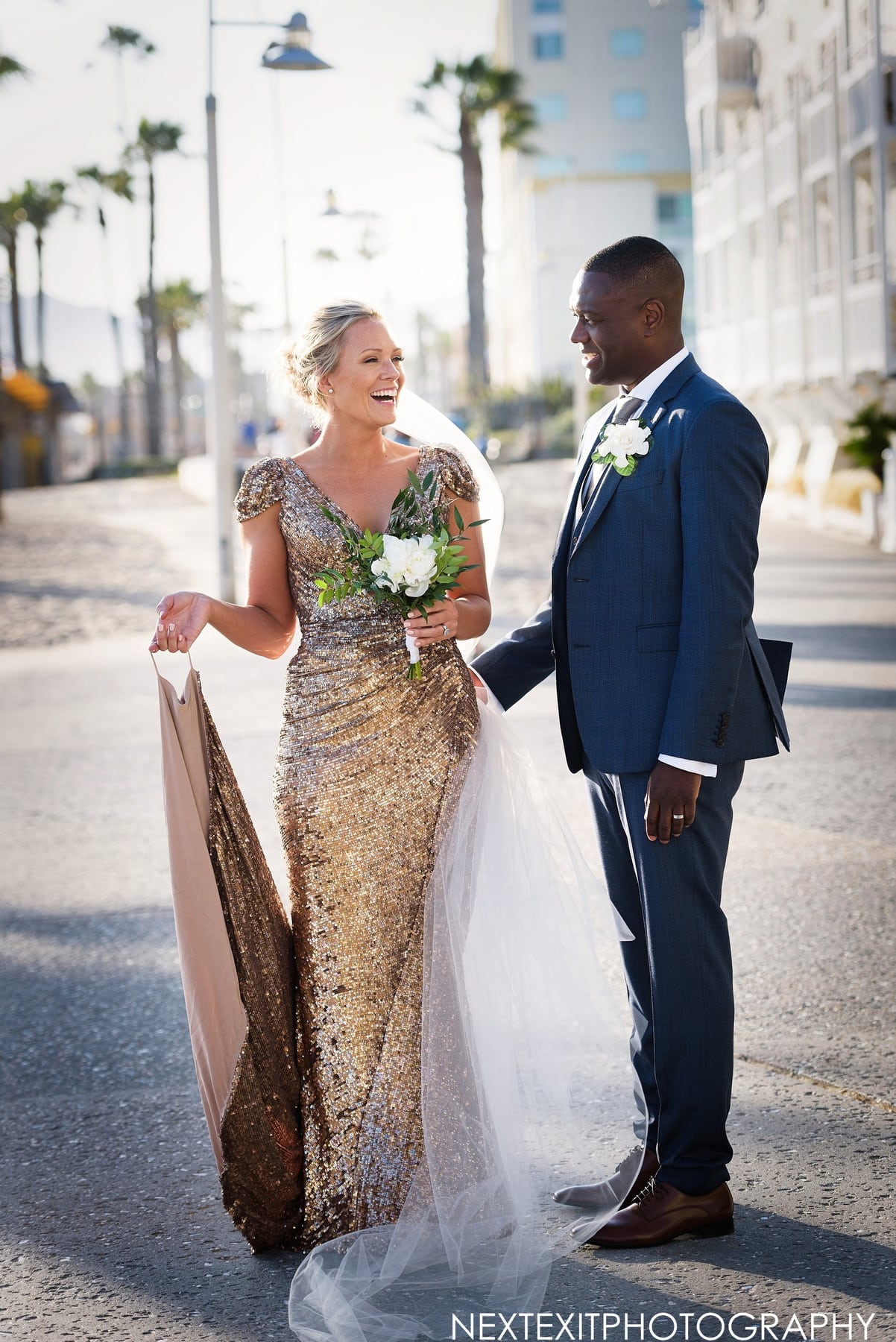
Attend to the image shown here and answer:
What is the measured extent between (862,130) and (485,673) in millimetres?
28545

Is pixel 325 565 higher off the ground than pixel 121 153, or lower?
lower

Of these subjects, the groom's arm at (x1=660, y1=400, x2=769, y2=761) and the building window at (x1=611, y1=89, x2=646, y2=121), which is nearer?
the groom's arm at (x1=660, y1=400, x2=769, y2=761)

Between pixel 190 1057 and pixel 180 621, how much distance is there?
6.09 ft

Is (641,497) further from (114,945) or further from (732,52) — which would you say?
(732,52)

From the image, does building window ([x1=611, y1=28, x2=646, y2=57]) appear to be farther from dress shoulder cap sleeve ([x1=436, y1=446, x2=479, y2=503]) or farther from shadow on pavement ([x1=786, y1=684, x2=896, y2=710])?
dress shoulder cap sleeve ([x1=436, y1=446, x2=479, y2=503])

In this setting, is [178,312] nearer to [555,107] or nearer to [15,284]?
[15,284]

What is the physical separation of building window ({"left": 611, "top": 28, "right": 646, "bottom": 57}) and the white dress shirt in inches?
3553

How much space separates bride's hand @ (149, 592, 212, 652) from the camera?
3.72 m

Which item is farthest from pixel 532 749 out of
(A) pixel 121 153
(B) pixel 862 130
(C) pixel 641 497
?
(A) pixel 121 153

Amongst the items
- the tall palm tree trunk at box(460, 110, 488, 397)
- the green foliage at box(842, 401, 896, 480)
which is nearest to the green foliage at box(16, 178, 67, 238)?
the tall palm tree trunk at box(460, 110, 488, 397)

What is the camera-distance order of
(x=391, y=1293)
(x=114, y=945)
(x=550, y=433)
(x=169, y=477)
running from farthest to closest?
(x=169, y=477) → (x=550, y=433) → (x=114, y=945) → (x=391, y=1293)

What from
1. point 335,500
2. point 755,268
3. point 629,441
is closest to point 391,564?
point 335,500

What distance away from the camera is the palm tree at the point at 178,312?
101 m

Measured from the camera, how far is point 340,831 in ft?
12.4
